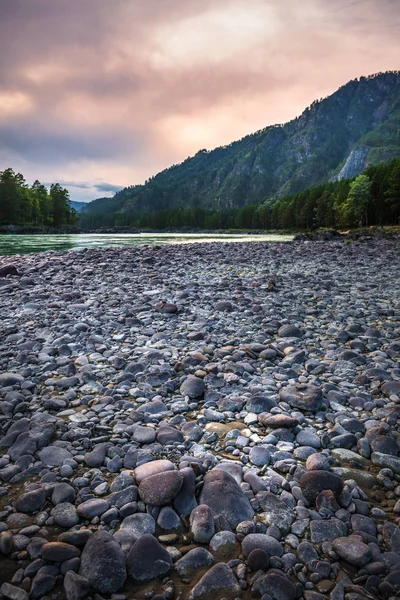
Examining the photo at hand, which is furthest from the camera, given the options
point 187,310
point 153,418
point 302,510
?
point 187,310

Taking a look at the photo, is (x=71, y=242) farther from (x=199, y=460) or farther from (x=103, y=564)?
(x=103, y=564)

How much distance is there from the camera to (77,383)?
189 inches

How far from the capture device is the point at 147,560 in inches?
85.6

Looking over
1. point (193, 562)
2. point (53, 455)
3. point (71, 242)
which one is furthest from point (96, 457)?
point (71, 242)

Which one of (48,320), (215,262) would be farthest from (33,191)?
(48,320)

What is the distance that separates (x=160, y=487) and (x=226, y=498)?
1.80 feet

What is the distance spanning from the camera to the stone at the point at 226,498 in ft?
8.43

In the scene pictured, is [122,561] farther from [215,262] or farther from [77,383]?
[215,262]

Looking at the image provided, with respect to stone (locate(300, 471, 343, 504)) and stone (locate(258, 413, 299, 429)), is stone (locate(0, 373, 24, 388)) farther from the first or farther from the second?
stone (locate(300, 471, 343, 504))

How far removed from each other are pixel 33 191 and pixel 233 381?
134 meters

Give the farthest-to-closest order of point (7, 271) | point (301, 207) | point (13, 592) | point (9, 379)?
point (301, 207) < point (7, 271) < point (9, 379) < point (13, 592)

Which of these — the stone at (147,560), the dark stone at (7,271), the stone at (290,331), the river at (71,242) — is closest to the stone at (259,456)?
the stone at (147,560)

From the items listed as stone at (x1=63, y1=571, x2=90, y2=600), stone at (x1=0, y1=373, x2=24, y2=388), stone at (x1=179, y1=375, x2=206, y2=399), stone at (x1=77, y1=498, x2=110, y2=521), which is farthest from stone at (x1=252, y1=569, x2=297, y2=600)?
stone at (x1=0, y1=373, x2=24, y2=388)

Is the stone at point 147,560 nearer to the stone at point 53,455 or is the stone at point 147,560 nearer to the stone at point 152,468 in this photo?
the stone at point 152,468
